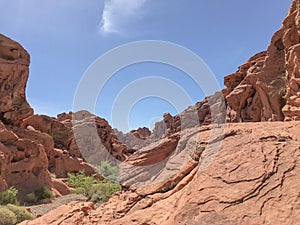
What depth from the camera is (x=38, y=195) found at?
72.2 ft

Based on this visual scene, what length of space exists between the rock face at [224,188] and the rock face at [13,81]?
88.8 feet

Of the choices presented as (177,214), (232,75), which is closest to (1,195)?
(177,214)

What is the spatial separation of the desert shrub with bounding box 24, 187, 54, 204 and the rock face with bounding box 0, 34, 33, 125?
1173 cm

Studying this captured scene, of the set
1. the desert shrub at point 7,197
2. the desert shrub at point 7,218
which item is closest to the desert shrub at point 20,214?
the desert shrub at point 7,218

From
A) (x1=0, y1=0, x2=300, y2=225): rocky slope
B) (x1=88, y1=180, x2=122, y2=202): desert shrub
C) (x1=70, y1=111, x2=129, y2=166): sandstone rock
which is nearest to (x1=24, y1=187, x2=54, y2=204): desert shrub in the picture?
(x1=88, y1=180, x2=122, y2=202): desert shrub

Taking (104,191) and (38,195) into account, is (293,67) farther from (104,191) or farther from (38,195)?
(38,195)

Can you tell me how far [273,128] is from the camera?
5.43 meters

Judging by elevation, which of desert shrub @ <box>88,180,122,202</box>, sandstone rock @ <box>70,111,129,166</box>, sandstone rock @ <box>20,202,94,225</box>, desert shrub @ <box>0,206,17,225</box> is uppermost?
sandstone rock @ <box>70,111,129,166</box>

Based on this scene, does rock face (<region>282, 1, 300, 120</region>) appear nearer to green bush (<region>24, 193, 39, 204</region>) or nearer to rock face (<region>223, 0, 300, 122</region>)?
rock face (<region>223, 0, 300, 122</region>)

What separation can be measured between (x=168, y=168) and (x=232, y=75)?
34876 millimetres

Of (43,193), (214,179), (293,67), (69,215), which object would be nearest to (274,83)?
(293,67)

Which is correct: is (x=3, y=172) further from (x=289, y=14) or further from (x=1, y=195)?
(x=289, y=14)

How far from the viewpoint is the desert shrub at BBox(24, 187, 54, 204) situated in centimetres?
2125

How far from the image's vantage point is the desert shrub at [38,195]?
21.2 m
